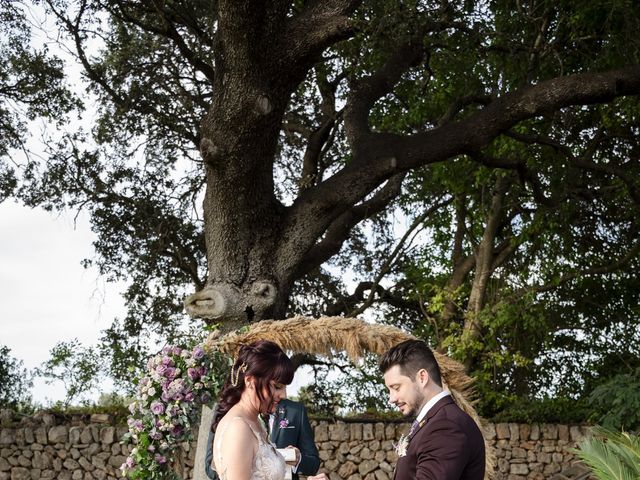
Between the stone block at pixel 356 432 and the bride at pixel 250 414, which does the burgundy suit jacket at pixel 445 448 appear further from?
the stone block at pixel 356 432

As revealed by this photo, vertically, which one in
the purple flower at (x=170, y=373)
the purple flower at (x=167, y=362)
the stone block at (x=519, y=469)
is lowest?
the stone block at (x=519, y=469)

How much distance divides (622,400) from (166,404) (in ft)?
27.1

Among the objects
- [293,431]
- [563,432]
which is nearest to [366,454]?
[563,432]

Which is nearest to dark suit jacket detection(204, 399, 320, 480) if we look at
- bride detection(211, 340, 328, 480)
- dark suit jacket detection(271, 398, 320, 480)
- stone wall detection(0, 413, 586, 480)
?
dark suit jacket detection(271, 398, 320, 480)

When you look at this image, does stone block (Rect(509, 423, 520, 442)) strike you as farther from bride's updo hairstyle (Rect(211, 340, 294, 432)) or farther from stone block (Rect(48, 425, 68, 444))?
bride's updo hairstyle (Rect(211, 340, 294, 432))

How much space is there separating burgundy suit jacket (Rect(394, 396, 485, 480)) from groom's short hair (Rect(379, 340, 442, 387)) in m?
0.15

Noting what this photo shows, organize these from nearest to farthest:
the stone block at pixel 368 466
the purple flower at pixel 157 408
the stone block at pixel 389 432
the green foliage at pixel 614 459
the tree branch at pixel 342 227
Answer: the purple flower at pixel 157 408, the green foliage at pixel 614 459, the tree branch at pixel 342 227, the stone block at pixel 368 466, the stone block at pixel 389 432

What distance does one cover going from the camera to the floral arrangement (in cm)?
657

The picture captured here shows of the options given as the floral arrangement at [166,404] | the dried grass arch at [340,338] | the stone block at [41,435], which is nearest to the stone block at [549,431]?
the dried grass arch at [340,338]

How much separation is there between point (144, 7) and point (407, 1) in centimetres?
567

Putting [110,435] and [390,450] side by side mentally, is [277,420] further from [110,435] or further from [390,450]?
[110,435]

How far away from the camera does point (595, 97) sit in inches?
428

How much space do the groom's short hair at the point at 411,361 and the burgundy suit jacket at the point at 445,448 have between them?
0.15 metres

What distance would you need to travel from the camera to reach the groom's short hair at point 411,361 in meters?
4.15
